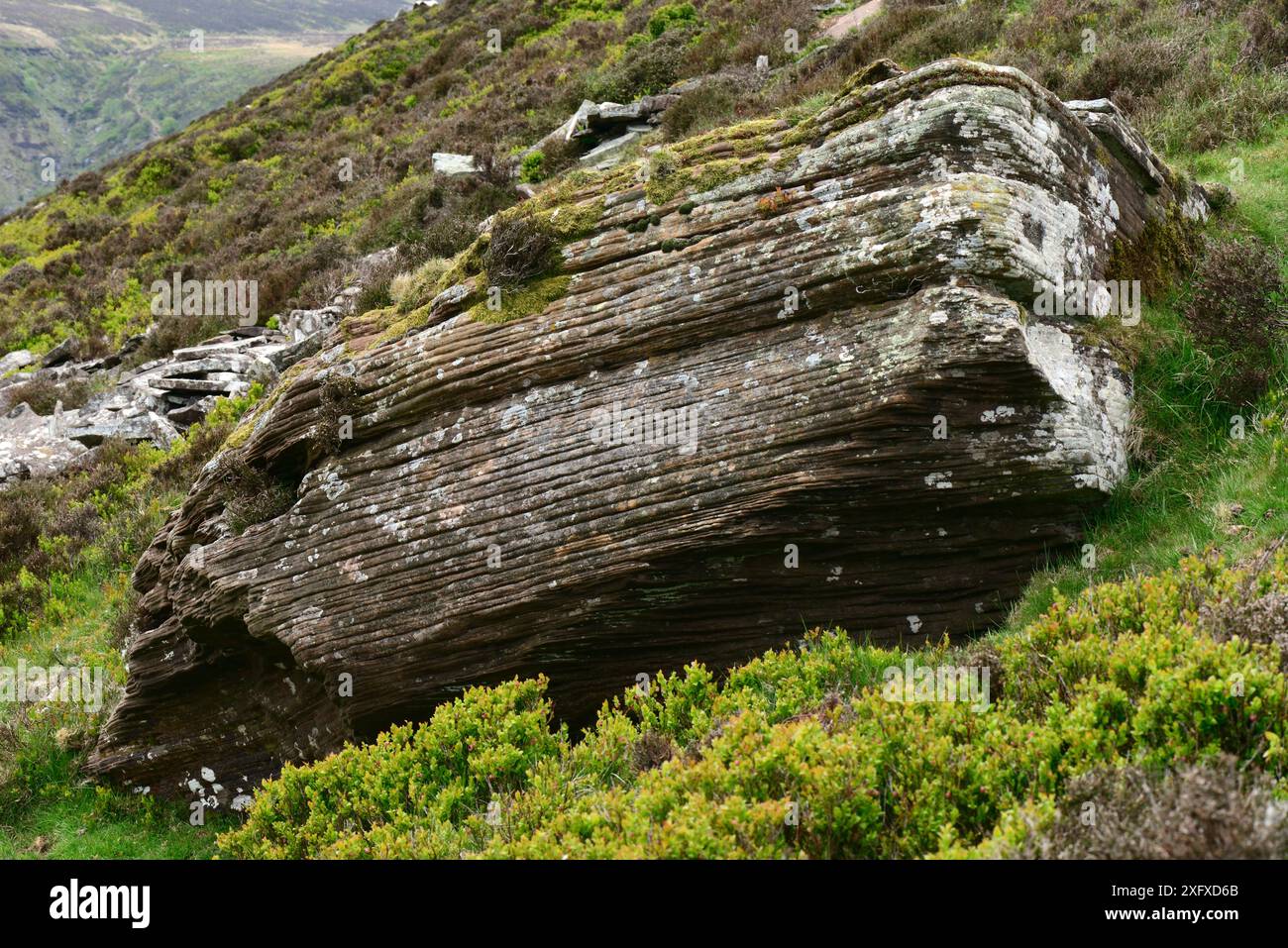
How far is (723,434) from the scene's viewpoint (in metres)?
7.33

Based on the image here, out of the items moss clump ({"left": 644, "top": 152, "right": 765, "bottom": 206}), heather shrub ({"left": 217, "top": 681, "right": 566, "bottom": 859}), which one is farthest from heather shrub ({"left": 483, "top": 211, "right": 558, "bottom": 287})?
heather shrub ({"left": 217, "top": 681, "right": 566, "bottom": 859})

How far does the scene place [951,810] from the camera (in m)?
4.32

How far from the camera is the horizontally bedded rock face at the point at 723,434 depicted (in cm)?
703

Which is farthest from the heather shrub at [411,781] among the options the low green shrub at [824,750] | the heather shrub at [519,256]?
the heather shrub at [519,256]

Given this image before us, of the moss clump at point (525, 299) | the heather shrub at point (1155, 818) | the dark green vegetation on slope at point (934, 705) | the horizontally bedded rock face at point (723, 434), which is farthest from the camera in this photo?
the moss clump at point (525, 299)

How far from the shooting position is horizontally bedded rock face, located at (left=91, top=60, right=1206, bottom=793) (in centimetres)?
703

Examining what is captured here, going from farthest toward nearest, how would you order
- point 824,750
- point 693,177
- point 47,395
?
point 47,395 < point 693,177 < point 824,750

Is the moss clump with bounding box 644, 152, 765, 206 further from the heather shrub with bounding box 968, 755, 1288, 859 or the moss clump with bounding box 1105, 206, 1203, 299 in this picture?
the heather shrub with bounding box 968, 755, 1288, 859

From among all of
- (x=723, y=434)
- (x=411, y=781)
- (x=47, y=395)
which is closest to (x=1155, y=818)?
(x=723, y=434)

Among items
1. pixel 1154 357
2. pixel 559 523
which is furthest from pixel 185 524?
pixel 1154 357

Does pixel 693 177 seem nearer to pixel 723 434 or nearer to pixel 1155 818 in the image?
pixel 723 434

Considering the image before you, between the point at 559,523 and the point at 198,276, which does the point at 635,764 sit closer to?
the point at 559,523

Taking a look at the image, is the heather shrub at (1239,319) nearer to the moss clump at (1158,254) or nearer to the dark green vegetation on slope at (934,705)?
the dark green vegetation on slope at (934,705)
